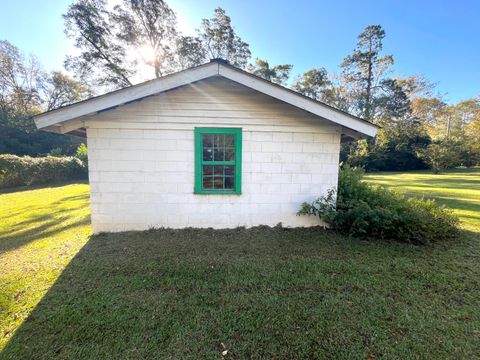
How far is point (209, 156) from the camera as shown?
4.98 metres

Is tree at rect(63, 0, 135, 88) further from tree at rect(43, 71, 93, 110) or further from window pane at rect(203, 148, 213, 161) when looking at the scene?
window pane at rect(203, 148, 213, 161)

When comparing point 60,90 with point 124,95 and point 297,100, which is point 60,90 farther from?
point 297,100

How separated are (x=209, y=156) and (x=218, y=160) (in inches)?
9.0

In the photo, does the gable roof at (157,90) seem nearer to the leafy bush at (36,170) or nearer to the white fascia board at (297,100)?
the white fascia board at (297,100)

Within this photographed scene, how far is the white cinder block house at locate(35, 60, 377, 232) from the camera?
15.4 ft

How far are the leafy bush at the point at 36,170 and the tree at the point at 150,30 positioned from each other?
1208 cm

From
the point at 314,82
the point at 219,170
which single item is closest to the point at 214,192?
the point at 219,170

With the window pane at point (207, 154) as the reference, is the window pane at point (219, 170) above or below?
below

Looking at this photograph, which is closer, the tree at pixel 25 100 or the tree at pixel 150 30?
the tree at pixel 150 30

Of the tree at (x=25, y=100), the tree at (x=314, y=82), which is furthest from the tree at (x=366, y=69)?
the tree at (x=25, y=100)

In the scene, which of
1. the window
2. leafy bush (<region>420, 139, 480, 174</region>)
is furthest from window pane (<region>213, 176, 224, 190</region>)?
leafy bush (<region>420, 139, 480, 174</region>)

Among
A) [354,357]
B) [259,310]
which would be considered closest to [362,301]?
[354,357]

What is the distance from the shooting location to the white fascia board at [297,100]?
4176 millimetres

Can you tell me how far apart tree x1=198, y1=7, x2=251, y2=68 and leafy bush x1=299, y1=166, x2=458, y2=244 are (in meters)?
22.4
